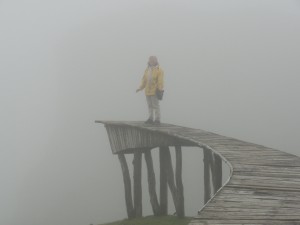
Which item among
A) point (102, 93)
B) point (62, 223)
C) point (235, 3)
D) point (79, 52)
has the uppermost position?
point (235, 3)

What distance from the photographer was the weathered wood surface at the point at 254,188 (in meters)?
4.95

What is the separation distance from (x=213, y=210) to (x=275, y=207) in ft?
2.21

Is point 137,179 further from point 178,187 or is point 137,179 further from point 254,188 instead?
point 254,188

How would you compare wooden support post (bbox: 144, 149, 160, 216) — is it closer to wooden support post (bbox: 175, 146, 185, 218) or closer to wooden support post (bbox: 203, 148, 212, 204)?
wooden support post (bbox: 175, 146, 185, 218)

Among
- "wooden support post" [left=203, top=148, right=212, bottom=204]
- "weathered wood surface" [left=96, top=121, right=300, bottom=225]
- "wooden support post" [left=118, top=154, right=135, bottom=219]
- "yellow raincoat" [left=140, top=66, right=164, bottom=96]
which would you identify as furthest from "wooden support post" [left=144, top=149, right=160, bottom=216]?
"weathered wood surface" [left=96, top=121, right=300, bottom=225]

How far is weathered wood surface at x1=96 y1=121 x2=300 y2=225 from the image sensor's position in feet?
16.2

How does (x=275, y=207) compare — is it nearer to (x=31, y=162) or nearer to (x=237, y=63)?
(x=31, y=162)

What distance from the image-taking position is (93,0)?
14888cm

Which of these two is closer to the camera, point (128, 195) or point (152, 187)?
point (152, 187)

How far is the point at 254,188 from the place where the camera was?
20.0ft

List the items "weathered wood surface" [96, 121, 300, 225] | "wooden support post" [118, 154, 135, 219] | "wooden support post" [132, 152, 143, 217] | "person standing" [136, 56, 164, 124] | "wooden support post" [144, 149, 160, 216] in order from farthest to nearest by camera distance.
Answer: "wooden support post" [118, 154, 135, 219] < "wooden support post" [132, 152, 143, 217] < "wooden support post" [144, 149, 160, 216] < "person standing" [136, 56, 164, 124] < "weathered wood surface" [96, 121, 300, 225]

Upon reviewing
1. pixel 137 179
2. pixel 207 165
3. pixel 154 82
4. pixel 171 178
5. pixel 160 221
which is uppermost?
pixel 154 82

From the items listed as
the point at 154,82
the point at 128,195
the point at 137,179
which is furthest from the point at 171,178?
the point at 154,82

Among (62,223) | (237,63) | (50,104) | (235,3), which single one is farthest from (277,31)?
(62,223)
